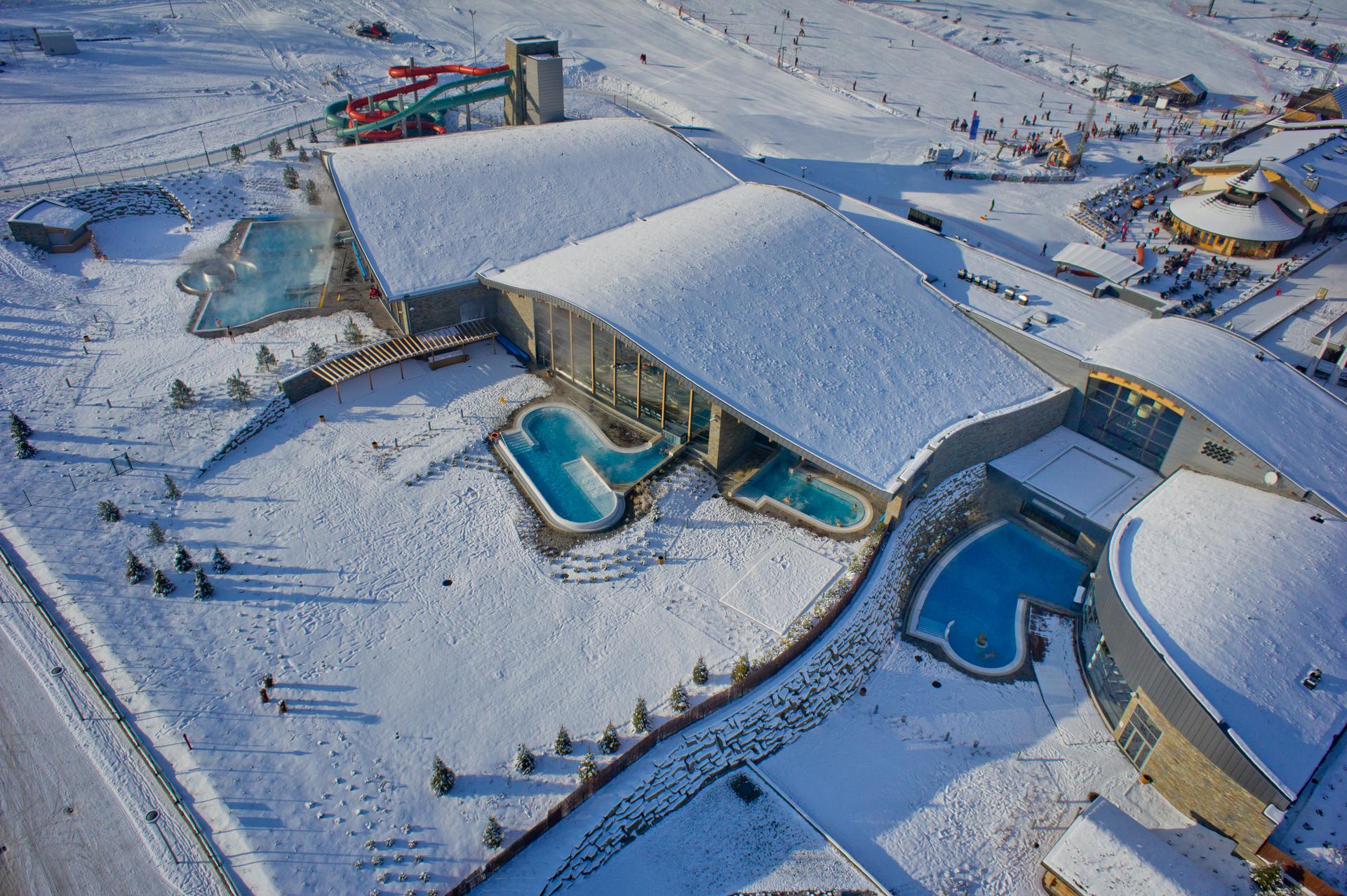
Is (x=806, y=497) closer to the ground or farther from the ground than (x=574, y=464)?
farther from the ground

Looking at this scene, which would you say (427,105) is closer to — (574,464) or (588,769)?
(574,464)

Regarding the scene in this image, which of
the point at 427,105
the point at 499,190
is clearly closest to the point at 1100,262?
the point at 499,190

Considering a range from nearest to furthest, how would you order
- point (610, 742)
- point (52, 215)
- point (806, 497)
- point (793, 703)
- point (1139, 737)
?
point (610, 742)
point (1139, 737)
point (793, 703)
point (806, 497)
point (52, 215)

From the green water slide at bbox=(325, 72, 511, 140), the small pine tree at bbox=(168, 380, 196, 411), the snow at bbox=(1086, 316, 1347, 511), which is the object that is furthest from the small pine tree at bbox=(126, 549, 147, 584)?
the green water slide at bbox=(325, 72, 511, 140)

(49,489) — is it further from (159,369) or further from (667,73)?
(667,73)

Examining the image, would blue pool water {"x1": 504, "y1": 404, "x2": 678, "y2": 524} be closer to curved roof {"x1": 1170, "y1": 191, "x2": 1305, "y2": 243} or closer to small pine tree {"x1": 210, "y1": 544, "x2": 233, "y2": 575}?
small pine tree {"x1": 210, "y1": 544, "x2": 233, "y2": 575}

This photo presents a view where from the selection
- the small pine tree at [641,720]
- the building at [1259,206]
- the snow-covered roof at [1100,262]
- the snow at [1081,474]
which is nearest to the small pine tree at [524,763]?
the small pine tree at [641,720]

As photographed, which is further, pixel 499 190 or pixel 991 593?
pixel 499 190

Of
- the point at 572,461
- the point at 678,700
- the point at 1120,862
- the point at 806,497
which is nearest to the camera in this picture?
the point at 1120,862
